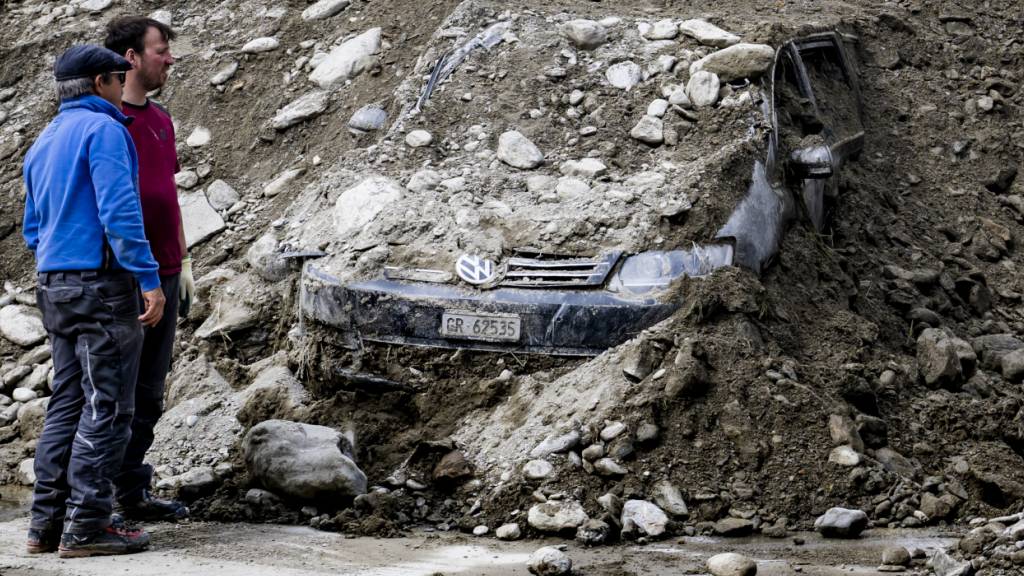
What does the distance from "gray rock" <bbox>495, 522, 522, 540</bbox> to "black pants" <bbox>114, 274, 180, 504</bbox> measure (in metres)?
1.57

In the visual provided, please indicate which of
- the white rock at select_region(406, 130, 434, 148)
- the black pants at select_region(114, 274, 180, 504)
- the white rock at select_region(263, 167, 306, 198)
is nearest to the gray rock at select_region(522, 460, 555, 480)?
the black pants at select_region(114, 274, 180, 504)

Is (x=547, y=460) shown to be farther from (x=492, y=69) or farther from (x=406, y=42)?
(x=406, y=42)

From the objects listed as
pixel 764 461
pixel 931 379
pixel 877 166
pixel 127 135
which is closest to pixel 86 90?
pixel 127 135

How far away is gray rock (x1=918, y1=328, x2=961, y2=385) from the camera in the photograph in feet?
24.2

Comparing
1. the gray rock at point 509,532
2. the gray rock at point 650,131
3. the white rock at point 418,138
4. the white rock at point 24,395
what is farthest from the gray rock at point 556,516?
the white rock at point 24,395

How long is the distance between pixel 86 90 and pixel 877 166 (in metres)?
6.81

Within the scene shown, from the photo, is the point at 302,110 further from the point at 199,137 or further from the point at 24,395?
the point at 24,395

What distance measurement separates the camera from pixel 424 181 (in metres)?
A: 7.91

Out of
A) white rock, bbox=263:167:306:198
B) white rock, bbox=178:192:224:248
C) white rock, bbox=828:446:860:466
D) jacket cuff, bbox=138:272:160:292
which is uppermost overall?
jacket cuff, bbox=138:272:160:292

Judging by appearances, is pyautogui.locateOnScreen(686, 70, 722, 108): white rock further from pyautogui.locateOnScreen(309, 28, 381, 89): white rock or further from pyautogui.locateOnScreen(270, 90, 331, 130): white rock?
pyautogui.locateOnScreen(270, 90, 331, 130): white rock

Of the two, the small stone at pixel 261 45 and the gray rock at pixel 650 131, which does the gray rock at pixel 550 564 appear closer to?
the gray rock at pixel 650 131

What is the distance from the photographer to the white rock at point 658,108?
26.9 ft

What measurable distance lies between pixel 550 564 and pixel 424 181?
316 centimetres

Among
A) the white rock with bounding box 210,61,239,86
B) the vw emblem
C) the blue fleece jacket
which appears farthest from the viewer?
the white rock with bounding box 210,61,239,86
